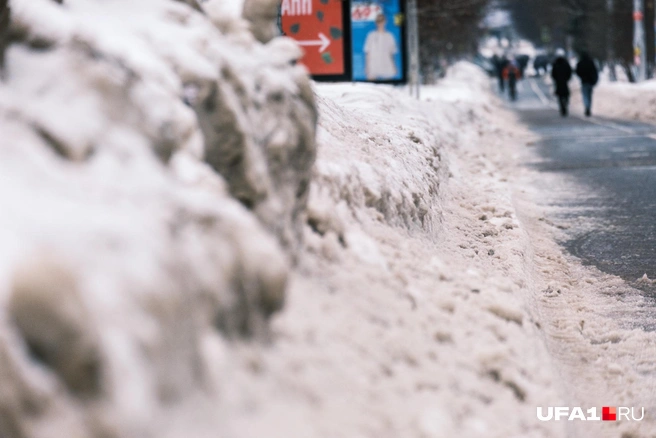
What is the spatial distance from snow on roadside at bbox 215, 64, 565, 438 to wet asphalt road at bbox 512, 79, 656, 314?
1219 millimetres

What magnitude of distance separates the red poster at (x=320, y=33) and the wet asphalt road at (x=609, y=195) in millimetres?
3392

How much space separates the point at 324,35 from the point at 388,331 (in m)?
12.2

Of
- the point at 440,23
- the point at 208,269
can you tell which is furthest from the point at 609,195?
the point at 440,23

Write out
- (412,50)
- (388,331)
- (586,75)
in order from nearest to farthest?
1. (388,331)
2. (412,50)
3. (586,75)

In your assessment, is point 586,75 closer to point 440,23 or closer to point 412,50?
point 412,50

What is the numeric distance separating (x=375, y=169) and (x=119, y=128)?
2272 mm

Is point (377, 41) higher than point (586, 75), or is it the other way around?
point (377, 41)

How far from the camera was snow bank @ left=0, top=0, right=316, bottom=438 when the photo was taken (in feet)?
6.28

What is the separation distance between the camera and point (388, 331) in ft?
9.75

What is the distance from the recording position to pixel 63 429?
1.88m

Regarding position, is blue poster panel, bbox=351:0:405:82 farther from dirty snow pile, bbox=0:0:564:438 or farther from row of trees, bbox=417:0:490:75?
dirty snow pile, bbox=0:0:564:438

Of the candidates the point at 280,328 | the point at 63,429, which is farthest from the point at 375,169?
the point at 63,429

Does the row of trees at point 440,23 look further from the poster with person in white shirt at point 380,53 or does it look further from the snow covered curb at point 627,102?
the poster with person in white shirt at point 380,53

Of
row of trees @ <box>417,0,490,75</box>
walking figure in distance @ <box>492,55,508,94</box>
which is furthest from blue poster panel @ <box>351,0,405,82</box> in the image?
walking figure in distance @ <box>492,55,508,94</box>
